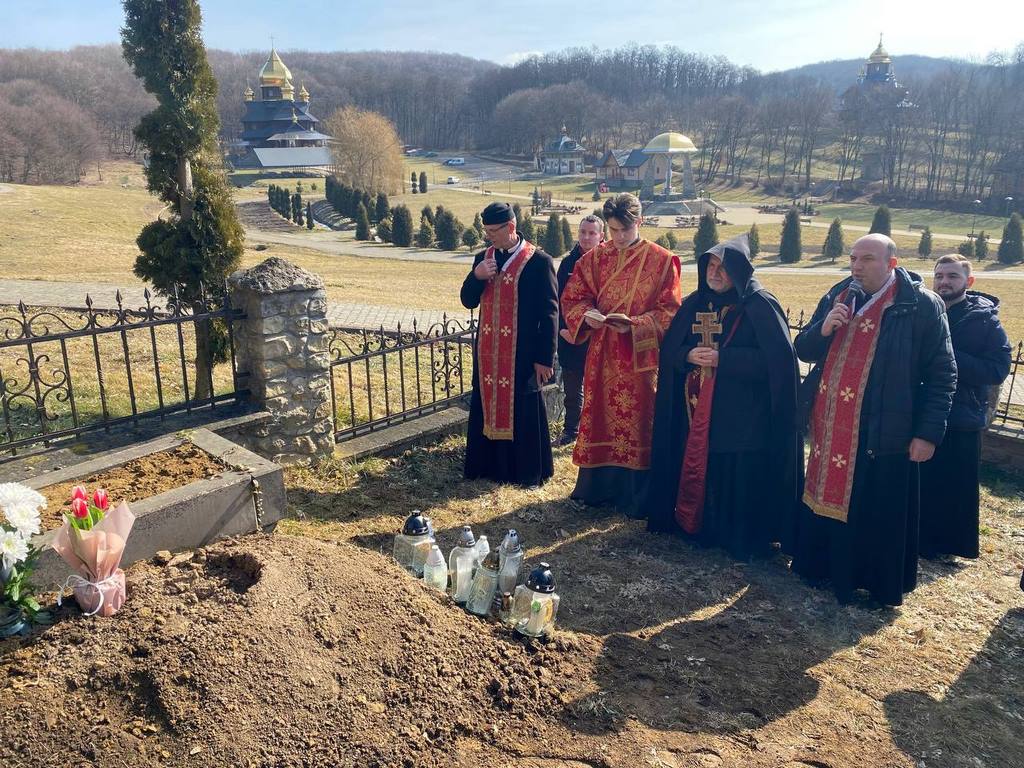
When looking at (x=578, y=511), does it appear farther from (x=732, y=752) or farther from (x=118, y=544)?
(x=118, y=544)

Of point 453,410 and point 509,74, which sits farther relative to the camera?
point 509,74

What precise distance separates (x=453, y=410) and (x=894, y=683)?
3.80 m

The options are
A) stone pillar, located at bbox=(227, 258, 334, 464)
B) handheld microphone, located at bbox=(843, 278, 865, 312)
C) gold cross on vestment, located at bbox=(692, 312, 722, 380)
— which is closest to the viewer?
handheld microphone, located at bbox=(843, 278, 865, 312)

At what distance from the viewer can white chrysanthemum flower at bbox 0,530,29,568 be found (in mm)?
2510

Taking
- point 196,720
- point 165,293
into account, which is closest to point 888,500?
point 196,720

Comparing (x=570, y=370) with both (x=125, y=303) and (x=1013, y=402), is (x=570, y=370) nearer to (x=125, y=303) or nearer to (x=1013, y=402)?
(x=1013, y=402)

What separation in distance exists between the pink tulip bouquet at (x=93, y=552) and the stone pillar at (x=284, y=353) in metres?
2.24

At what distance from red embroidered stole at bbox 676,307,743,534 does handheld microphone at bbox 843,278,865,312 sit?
56cm

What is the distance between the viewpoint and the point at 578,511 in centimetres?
499

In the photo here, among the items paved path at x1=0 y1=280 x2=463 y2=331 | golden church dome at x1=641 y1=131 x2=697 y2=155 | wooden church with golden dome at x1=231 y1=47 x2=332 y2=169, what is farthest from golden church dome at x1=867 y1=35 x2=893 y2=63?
paved path at x1=0 y1=280 x2=463 y2=331

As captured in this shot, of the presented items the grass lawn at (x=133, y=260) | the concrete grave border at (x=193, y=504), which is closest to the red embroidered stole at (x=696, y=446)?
the concrete grave border at (x=193, y=504)

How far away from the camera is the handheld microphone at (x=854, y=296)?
3877 mm

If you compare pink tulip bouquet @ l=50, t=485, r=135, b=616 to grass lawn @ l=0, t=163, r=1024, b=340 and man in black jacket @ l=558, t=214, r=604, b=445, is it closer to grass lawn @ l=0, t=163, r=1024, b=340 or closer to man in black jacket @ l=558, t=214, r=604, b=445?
man in black jacket @ l=558, t=214, r=604, b=445

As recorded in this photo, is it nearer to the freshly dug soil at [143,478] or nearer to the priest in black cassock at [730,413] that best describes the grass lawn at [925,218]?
the priest in black cassock at [730,413]
